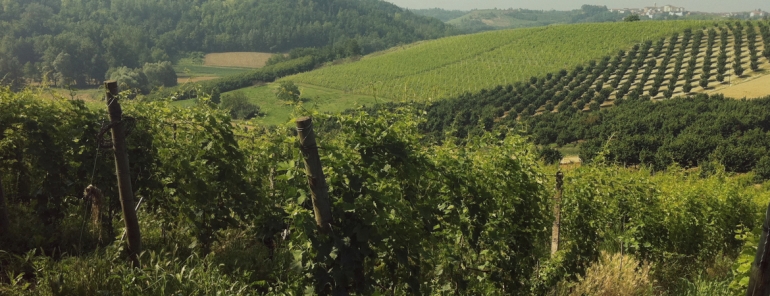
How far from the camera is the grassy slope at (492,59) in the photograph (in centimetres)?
6494

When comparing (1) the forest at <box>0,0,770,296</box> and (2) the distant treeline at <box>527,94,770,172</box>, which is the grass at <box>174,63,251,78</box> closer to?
(2) the distant treeline at <box>527,94,770,172</box>

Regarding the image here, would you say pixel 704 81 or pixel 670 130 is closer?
pixel 670 130

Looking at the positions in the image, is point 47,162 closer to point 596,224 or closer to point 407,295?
point 407,295

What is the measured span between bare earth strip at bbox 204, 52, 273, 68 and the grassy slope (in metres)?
35.6

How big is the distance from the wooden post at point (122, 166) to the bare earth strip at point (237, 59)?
113 metres

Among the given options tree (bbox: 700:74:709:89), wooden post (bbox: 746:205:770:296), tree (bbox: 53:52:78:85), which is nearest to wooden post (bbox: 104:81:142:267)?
wooden post (bbox: 746:205:770:296)

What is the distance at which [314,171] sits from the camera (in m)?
2.69

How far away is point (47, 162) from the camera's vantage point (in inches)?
187

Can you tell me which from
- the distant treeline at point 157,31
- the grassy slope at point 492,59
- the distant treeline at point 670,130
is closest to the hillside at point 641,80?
the distant treeline at point 670,130

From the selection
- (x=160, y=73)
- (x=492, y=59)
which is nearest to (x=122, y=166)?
(x=492, y=59)

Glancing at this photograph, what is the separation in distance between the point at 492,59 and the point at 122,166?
248 feet

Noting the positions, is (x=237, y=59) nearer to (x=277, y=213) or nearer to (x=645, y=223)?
(x=645, y=223)

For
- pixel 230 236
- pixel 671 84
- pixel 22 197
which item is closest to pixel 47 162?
pixel 22 197

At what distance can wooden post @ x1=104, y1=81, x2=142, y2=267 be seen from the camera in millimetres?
3557
